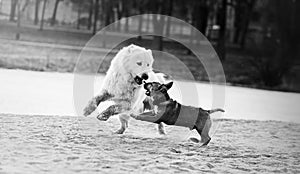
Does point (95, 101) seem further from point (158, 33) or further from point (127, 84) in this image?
point (158, 33)

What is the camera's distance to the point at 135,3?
5.41m

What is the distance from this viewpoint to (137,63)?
7.36 ft

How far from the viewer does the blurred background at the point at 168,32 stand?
527 cm

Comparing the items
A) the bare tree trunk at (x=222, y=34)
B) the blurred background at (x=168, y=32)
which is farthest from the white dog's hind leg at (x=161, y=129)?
the bare tree trunk at (x=222, y=34)

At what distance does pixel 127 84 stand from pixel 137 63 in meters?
0.10

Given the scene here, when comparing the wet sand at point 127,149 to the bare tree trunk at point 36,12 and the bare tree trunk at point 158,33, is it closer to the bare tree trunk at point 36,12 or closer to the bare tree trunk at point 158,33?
the bare tree trunk at point 158,33

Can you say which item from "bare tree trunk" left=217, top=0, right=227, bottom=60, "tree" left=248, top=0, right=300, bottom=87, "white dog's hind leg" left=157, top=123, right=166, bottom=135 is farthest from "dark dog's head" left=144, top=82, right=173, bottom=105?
"tree" left=248, top=0, right=300, bottom=87

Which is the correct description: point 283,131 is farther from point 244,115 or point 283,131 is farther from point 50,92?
point 50,92

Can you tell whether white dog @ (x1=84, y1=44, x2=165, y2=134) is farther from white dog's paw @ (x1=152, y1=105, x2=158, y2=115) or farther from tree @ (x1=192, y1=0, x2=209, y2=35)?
tree @ (x1=192, y1=0, x2=209, y2=35)

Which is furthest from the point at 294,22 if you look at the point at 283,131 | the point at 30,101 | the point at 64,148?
the point at 64,148

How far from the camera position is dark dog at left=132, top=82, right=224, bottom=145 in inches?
86.2

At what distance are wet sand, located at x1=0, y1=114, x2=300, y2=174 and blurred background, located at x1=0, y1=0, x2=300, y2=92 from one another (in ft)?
7.57

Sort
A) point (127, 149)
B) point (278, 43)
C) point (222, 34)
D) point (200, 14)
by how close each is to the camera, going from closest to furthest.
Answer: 1. point (127, 149)
2. point (200, 14)
3. point (222, 34)
4. point (278, 43)

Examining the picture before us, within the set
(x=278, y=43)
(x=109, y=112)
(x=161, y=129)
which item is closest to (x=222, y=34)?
(x=278, y=43)
